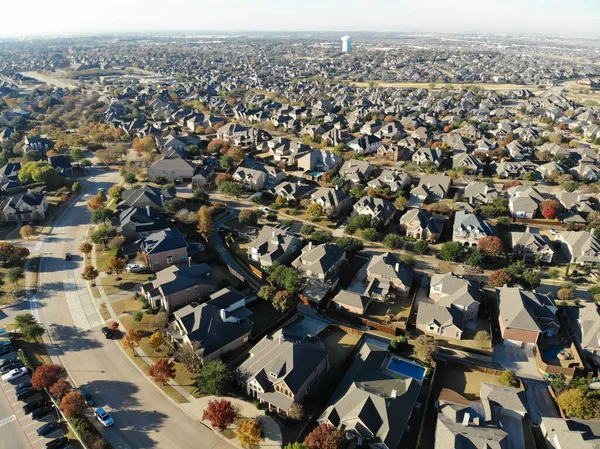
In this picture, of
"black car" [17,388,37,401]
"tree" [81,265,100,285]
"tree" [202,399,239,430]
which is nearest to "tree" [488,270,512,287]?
"tree" [202,399,239,430]

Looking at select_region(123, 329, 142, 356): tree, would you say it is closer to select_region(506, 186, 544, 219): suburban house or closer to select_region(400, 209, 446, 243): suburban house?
select_region(400, 209, 446, 243): suburban house

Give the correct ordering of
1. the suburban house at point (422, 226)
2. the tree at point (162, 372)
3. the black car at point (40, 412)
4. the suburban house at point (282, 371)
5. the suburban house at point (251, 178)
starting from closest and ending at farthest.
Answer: the black car at point (40, 412) → the suburban house at point (282, 371) → the tree at point (162, 372) → the suburban house at point (422, 226) → the suburban house at point (251, 178)

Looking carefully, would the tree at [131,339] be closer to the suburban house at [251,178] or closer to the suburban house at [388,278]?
the suburban house at [388,278]

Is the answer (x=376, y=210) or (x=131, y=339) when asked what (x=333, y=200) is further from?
(x=131, y=339)

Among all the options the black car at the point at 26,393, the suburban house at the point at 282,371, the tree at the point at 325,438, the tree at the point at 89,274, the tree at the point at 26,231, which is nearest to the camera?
the tree at the point at 325,438

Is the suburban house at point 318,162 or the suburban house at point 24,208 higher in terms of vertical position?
the suburban house at point 318,162

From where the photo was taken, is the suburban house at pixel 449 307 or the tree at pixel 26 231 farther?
the tree at pixel 26 231

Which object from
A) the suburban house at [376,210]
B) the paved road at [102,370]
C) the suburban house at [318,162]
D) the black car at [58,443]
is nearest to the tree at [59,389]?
the paved road at [102,370]
